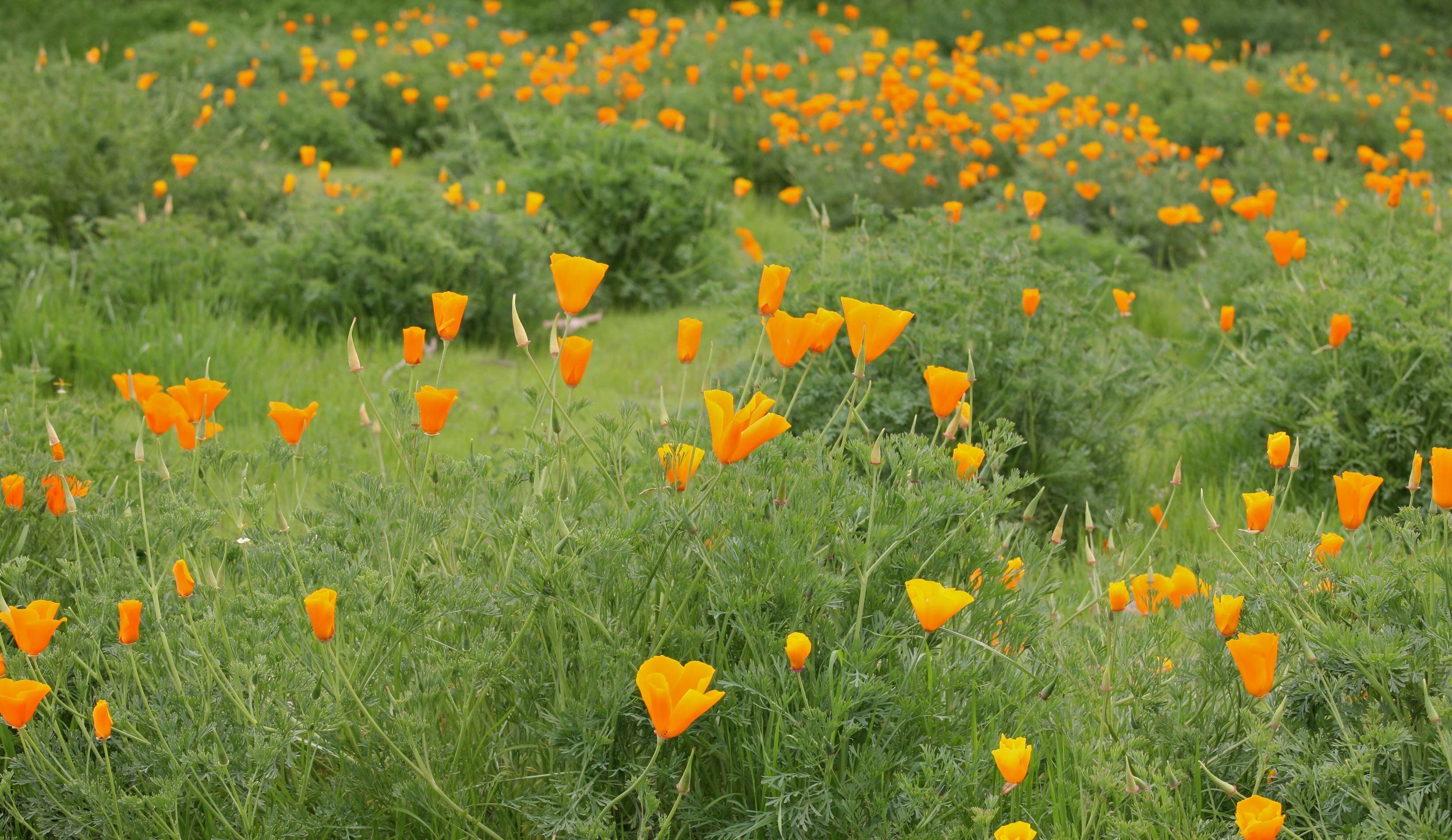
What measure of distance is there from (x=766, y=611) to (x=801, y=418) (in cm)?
175

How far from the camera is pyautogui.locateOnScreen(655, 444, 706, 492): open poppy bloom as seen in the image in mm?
2012

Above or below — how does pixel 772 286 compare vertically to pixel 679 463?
above

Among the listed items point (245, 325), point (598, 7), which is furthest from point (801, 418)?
point (598, 7)

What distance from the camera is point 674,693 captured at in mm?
1587

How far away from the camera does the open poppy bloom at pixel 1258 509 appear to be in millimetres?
2111

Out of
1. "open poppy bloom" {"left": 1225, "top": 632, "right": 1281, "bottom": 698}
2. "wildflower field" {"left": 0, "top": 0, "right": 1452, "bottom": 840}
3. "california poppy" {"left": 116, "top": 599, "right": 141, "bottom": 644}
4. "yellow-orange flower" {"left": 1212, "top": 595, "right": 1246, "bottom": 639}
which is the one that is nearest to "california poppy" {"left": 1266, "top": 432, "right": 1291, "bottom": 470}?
"wildflower field" {"left": 0, "top": 0, "right": 1452, "bottom": 840}

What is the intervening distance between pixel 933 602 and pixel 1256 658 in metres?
0.49

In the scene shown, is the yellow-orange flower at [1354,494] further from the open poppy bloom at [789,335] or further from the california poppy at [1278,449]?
the open poppy bloom at [789,335]

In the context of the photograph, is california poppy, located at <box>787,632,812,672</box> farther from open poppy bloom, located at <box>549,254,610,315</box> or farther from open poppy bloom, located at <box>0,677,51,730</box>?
open poppy bloom, located at <box>0,677,51,730</box>

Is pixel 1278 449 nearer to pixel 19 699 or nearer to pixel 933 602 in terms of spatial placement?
pixel 933 602

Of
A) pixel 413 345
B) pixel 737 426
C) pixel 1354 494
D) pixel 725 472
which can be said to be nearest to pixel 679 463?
pixel 725 472

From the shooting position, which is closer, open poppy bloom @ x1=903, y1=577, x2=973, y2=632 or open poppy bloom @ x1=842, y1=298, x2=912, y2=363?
open poppy bloom @ x1=903, y1=577, x2=973, y2=632

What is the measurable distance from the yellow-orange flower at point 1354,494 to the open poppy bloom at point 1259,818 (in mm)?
679

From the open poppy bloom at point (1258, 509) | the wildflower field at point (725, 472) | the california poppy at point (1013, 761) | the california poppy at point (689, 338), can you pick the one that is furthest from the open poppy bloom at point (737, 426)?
the open poppy bloom at point (1258, 509)
